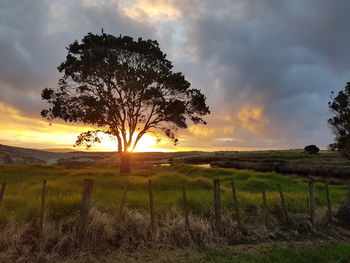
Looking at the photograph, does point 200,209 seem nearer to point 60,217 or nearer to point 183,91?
point 60,217

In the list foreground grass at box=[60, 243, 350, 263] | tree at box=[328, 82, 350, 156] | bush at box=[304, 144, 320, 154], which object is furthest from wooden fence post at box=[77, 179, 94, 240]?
bush at box=[304, 144, 320, 154]

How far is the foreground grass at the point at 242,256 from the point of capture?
390 inches

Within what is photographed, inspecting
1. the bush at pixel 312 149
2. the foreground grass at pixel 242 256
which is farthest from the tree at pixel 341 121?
the bush at pixel 312 149

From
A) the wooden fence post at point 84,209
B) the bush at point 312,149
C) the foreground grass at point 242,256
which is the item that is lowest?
the foreground grass at point 242,256

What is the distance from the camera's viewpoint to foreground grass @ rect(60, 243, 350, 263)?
32.5ft

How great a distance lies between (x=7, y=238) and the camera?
9.70 meters

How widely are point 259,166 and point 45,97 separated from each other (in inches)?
1616

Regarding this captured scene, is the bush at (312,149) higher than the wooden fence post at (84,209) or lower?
higher

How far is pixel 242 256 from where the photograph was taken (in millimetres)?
10500

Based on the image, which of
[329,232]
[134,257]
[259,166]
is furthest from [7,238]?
[259,166]

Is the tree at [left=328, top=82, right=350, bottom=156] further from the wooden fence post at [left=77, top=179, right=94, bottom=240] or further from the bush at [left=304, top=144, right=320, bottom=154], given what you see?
the bush at [left=304, top=144, right=320, bottom=154]

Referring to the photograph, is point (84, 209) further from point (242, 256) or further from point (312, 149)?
point (312, 149)

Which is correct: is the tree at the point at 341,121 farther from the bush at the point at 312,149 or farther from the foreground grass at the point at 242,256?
the bush at the point at 312,149

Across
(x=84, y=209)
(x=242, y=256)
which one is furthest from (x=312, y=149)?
(x=84, y=209)
